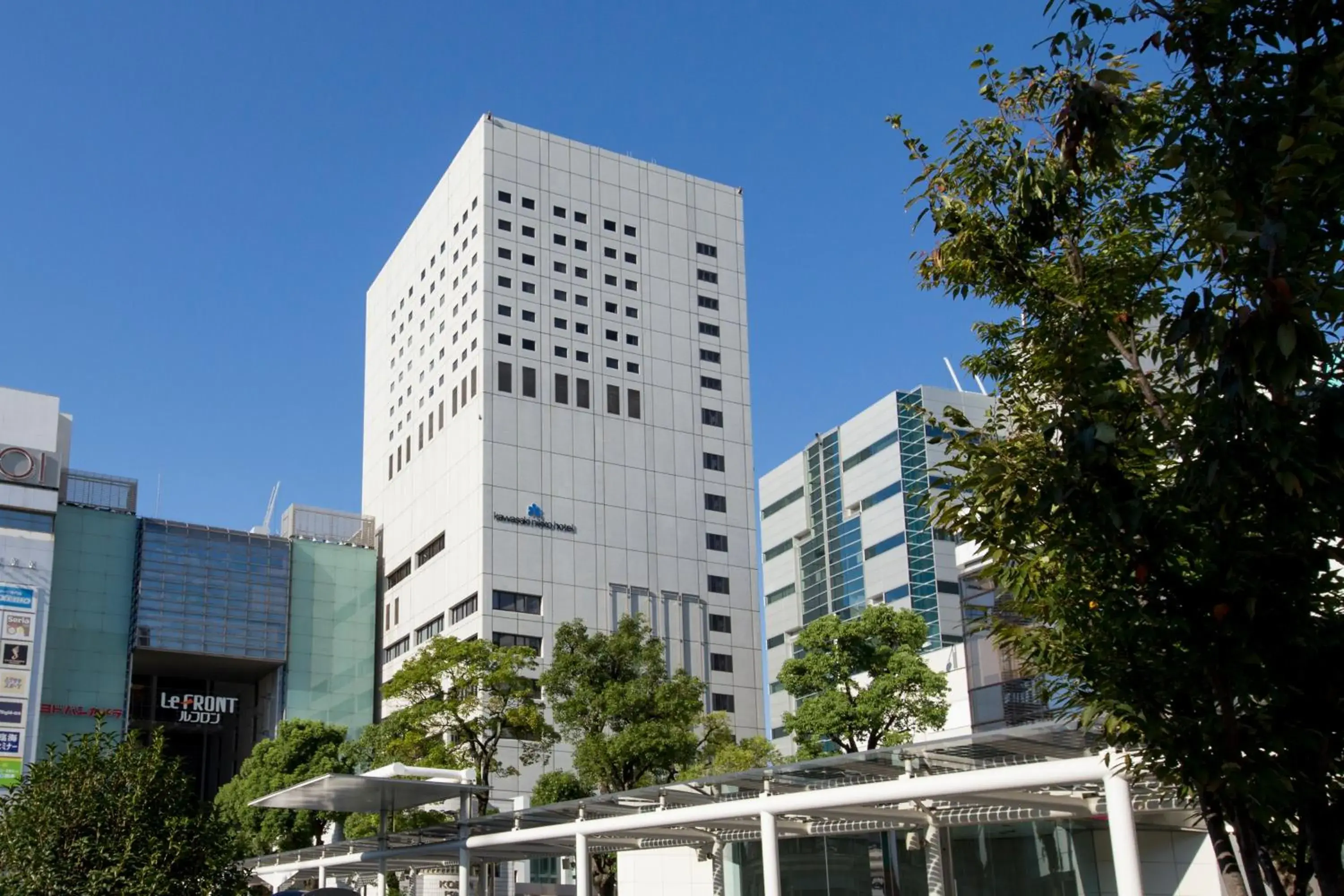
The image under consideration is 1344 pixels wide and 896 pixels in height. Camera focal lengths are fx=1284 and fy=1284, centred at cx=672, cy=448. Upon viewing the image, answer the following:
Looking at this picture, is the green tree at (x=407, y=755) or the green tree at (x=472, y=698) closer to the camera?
the green tree at (x=407, y=755)

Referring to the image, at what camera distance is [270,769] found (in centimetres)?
5759

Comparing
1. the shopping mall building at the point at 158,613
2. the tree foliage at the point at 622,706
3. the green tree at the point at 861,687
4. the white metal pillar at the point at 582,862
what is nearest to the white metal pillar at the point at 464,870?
the white metal pillar at the point at 582,862

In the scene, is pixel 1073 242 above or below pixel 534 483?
below

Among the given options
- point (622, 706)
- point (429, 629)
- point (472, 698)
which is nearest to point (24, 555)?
point (429, 629)

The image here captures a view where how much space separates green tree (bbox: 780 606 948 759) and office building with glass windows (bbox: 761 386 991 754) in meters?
36.2

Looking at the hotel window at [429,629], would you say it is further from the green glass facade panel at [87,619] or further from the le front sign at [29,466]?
the le front sign at [29,466]

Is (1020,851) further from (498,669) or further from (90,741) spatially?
(498,669)

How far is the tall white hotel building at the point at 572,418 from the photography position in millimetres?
69812

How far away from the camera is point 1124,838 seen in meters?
13.0

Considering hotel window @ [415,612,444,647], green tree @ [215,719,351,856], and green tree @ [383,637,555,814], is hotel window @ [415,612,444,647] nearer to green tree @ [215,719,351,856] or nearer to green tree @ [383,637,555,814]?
green tree @ [215,719,351,856]

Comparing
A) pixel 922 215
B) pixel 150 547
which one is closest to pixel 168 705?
pixel 150 547

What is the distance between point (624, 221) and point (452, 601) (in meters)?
25.7

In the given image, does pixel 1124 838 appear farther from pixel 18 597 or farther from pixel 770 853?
pixel 18 597

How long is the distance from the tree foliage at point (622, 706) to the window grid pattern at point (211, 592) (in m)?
35.1
